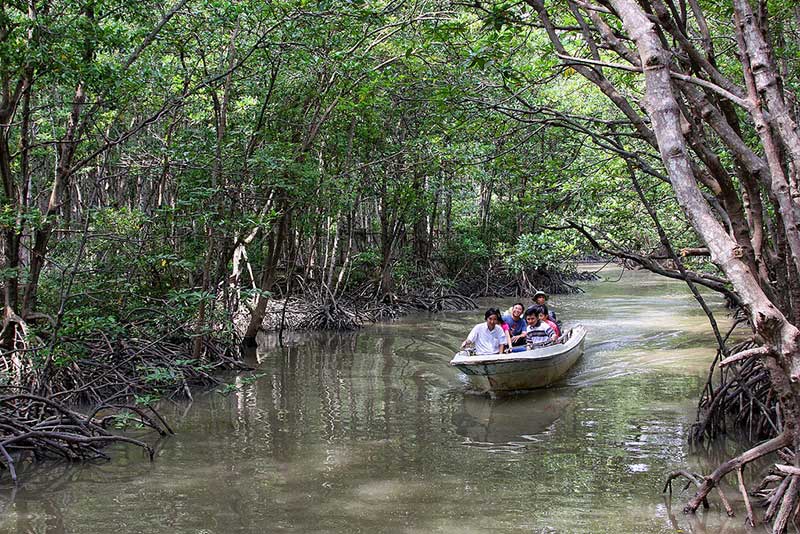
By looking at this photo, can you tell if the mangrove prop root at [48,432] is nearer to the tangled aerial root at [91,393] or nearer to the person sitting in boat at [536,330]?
the tangled aerial root at [91,393]

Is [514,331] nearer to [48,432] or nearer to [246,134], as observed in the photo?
[246,134]

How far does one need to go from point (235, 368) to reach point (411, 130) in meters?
8.33

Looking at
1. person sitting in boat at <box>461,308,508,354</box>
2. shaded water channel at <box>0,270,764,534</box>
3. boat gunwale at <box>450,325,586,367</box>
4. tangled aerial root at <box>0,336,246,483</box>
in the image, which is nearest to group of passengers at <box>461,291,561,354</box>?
person sitting in boat at <box>461,308,508,354</box>

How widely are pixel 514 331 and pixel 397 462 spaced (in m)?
4.97

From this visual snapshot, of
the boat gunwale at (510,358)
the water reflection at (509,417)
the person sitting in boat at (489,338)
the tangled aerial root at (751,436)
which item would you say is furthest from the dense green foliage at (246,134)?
the water reflection at (509,417)

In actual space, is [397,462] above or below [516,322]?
below

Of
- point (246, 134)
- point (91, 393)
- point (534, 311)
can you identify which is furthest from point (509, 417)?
point (246, 134)

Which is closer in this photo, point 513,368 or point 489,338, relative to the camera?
point 513,368

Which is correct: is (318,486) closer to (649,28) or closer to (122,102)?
(649,28)

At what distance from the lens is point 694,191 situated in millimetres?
3412

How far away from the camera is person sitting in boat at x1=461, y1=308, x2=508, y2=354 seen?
35.0 ft

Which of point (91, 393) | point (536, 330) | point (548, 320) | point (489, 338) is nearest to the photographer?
point (91, 393)

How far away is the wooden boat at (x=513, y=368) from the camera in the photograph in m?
9.93

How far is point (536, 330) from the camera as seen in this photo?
11680mm
